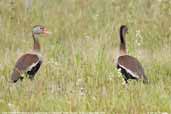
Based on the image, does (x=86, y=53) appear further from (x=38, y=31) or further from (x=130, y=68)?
(x=130, y=68)

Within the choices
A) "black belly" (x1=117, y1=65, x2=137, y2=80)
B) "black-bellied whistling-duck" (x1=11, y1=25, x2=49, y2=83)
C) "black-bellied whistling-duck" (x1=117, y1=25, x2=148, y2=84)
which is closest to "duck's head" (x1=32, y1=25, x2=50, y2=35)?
"black-bellied whistling-duck" (x1=11, y1=25, x2=49, y2=83)

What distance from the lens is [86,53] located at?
1106 centimetres

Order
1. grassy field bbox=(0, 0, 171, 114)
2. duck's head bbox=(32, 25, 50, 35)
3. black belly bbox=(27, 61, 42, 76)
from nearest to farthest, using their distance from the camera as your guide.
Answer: grassy field bbox=(0, 0, 171, 114), black belly bbox=(27, 61, 42, 76), duck's head bbox=(32, 25, 50, 35)

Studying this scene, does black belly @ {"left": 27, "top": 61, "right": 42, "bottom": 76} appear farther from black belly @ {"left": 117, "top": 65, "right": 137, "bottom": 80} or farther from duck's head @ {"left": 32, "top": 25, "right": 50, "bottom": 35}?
duck's head @ {"left": 32, "top": 25, "right": 50, "bottom": 35}

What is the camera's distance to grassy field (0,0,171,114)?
7.95m

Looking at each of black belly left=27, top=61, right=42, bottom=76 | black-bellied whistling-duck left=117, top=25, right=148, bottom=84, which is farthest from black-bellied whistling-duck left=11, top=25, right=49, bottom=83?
black-bellied whistling-duck left=117, top=25, right=148, bottom=84

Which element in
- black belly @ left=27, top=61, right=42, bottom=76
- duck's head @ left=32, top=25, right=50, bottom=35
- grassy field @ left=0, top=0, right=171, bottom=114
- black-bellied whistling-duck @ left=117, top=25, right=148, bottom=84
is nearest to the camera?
grassy field @ left=0, top=0, right=171, bottom=114

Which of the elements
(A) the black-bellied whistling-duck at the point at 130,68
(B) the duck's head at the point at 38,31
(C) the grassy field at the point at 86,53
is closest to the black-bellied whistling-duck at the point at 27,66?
(C) the grassy field at the point at 86,53

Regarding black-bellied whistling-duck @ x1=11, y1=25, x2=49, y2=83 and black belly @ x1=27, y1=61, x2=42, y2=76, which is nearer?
black-bellied whistling-duck @ x1=11, y1=25, x2=49, y2=83

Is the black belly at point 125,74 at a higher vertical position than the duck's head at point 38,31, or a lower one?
lower

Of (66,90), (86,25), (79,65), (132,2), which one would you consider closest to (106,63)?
(79,65)

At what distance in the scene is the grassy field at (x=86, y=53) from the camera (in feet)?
26.1

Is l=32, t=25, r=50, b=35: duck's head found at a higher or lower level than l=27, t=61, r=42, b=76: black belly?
higher

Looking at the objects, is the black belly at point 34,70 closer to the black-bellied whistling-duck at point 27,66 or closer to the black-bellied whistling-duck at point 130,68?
the black-bellied whistling-duck at point 27,66
